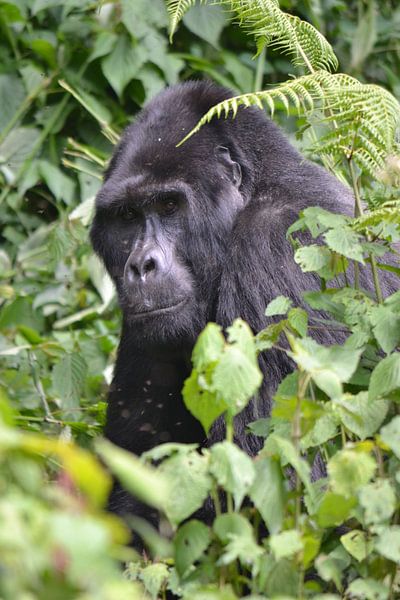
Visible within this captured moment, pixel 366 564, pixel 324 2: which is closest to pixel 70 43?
pixel 324 2

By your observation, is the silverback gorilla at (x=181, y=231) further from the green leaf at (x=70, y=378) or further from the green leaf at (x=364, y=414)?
the green leaf at (x=364, y=414)

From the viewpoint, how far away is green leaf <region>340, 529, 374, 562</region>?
2.35m

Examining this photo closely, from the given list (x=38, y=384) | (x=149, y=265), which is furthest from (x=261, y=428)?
(x=38, y=384)

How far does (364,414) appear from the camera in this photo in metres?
2.53

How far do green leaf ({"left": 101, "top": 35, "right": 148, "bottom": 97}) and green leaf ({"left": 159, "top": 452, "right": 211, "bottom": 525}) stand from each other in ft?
15.6

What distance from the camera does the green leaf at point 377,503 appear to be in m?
2.17

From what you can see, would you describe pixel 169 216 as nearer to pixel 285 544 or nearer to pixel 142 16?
pixel 285 544

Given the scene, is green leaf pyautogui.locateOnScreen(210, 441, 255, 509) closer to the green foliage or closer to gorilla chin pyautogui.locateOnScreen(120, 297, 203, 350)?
the green foliage

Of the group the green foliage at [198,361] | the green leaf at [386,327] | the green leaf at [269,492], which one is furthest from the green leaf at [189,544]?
the green leaf at [386,327]

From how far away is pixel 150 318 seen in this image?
12.8 ft

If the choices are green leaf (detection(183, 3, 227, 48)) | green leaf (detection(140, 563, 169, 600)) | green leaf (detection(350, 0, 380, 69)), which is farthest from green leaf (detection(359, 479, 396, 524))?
green leaf (detection(350, 0, 380, 69))

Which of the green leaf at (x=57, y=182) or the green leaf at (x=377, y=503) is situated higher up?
the green leaf at (x=377, y=503)

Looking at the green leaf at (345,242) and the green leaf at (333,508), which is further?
the green leaf at (345,242)

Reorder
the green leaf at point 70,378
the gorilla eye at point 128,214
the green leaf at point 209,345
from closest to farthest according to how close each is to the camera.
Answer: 1. the green leaf at point 209,345
2. the gorilla eye at point 128,214
3. the green leaf at point 70,378
